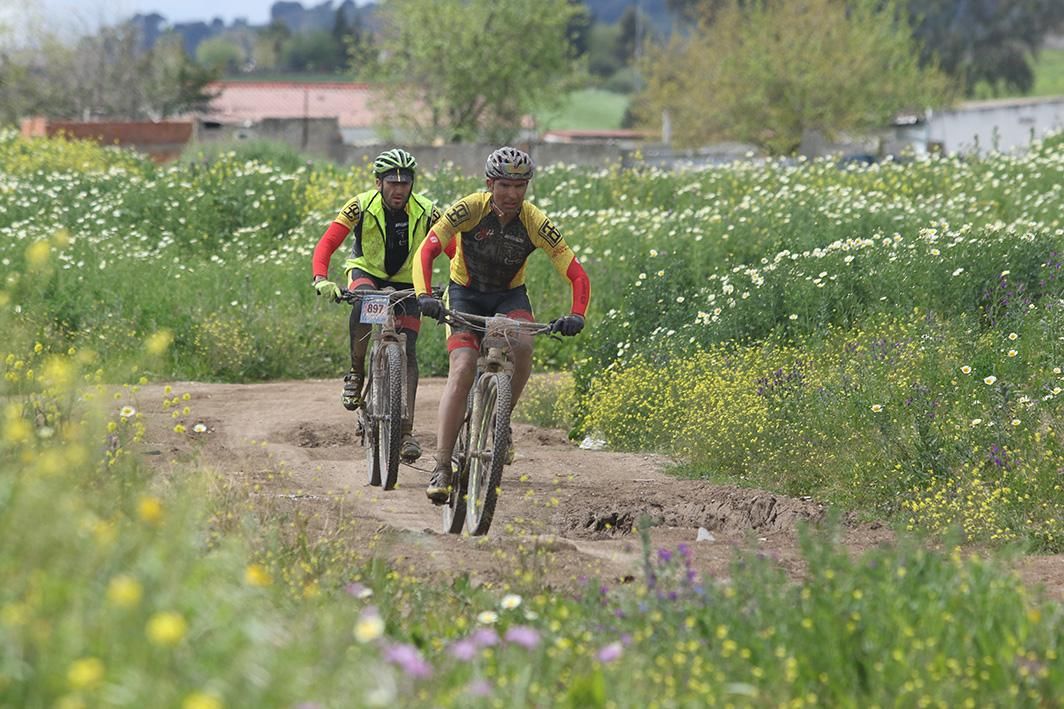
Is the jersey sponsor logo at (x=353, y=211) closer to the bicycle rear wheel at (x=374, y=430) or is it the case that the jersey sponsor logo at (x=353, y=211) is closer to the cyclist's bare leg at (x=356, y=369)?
the cyclist's bare leg at (x=356, y=369)

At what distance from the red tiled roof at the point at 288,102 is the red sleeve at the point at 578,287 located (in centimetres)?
6339

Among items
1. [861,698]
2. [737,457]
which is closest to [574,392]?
[737,457]

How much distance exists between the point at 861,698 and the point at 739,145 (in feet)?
157

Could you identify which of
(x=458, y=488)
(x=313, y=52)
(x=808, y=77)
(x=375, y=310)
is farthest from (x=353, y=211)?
(x=313, y=52)

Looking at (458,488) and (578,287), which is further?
(578,287)

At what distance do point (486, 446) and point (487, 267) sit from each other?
119cm

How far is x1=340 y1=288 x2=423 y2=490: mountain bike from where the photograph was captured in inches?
416

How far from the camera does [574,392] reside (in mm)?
14508

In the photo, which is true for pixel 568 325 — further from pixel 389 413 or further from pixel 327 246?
pixel 327 246

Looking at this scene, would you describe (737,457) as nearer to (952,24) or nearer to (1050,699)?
(1050,699)

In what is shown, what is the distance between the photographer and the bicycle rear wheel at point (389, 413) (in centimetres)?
1054

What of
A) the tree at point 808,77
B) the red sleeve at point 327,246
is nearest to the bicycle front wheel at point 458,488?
the red sleeve at point 327,246

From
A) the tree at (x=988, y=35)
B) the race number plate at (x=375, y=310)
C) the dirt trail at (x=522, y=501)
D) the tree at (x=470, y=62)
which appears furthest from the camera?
the tree at (x=988, y=35)

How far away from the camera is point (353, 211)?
37.0ft
